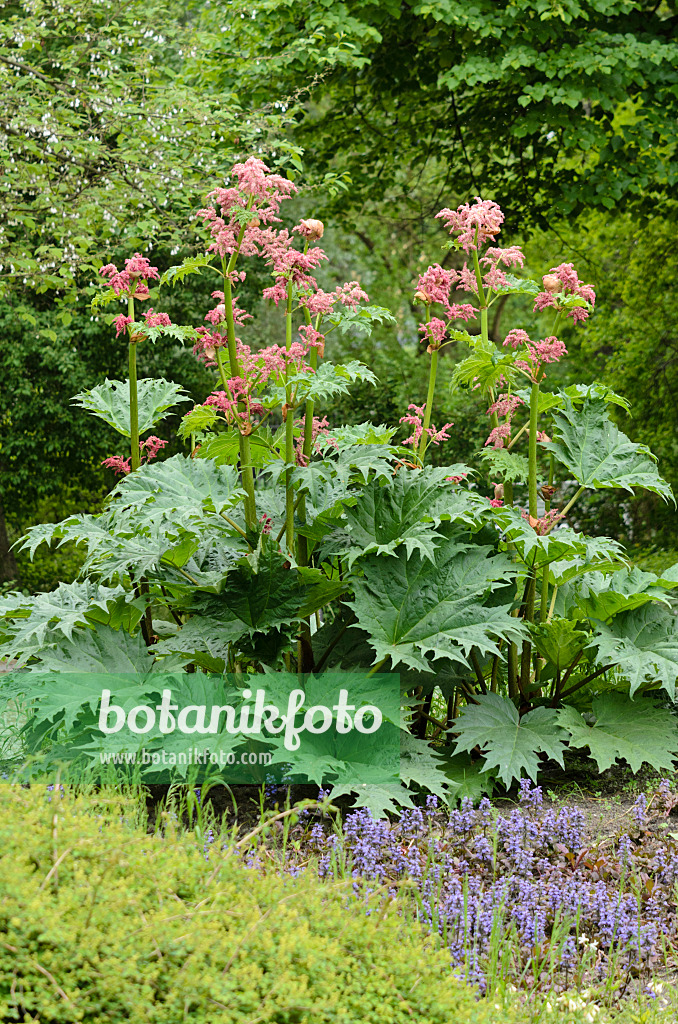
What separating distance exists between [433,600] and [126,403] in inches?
63.9

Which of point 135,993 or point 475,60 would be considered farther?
point 475,60

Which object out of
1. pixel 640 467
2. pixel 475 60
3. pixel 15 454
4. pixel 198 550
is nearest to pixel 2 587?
pixel 15 454

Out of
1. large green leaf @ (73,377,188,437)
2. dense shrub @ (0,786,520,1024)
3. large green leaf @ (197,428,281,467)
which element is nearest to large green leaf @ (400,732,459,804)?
dense shrub @ (0,786,520,1024)

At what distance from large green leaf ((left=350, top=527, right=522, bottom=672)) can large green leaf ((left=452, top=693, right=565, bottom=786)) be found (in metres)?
0.27

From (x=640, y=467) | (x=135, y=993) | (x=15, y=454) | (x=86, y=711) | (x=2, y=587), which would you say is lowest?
(x=2, y=587)

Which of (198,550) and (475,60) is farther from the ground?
(475,60)

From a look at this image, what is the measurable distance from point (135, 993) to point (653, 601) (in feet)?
7.97

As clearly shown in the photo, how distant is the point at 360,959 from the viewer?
1950 millimetres

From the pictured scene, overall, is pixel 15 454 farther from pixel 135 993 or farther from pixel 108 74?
pixel 135 993

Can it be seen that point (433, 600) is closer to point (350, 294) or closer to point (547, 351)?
point (547, 351)

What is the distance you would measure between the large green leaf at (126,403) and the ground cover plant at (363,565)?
0.24 metres

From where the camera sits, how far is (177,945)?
1736 millimetres

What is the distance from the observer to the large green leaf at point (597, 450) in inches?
139

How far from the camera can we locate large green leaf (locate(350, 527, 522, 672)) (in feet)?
9.96
